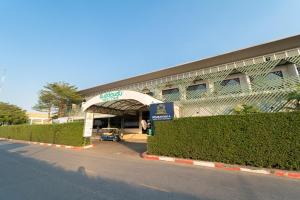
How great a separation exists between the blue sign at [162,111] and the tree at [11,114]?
41859 mm

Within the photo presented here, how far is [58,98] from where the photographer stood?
2970cm

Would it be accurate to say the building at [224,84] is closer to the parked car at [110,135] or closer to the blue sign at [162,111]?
the blue sign at [162,111]

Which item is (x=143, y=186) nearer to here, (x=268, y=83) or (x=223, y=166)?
(x=223, y=166)

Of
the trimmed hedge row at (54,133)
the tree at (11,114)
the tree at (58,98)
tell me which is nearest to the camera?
the trimmed hedge row at (54,133)

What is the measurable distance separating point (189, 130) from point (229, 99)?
3818 millimetres

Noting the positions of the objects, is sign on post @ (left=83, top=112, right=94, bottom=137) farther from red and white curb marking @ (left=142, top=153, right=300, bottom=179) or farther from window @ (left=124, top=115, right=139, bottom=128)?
window @ (left=124, top=115, right=139, bottom=128)

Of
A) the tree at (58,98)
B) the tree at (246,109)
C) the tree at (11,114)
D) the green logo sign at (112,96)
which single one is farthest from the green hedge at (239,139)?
the tree at (11,114)

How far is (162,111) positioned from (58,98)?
25824mm

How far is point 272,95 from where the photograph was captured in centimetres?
908

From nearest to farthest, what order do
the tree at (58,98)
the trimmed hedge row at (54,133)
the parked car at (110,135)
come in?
the trimmed hedge row at (54,133), the parked car at (110,135), the tree at (58,98)

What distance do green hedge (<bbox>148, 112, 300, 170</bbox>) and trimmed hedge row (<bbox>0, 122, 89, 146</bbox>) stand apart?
9.08 meters

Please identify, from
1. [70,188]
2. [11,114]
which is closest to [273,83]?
[70,188]

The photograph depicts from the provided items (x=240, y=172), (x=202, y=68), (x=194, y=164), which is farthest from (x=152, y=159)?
(x=202, y=68)

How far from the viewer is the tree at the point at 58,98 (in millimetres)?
29033
